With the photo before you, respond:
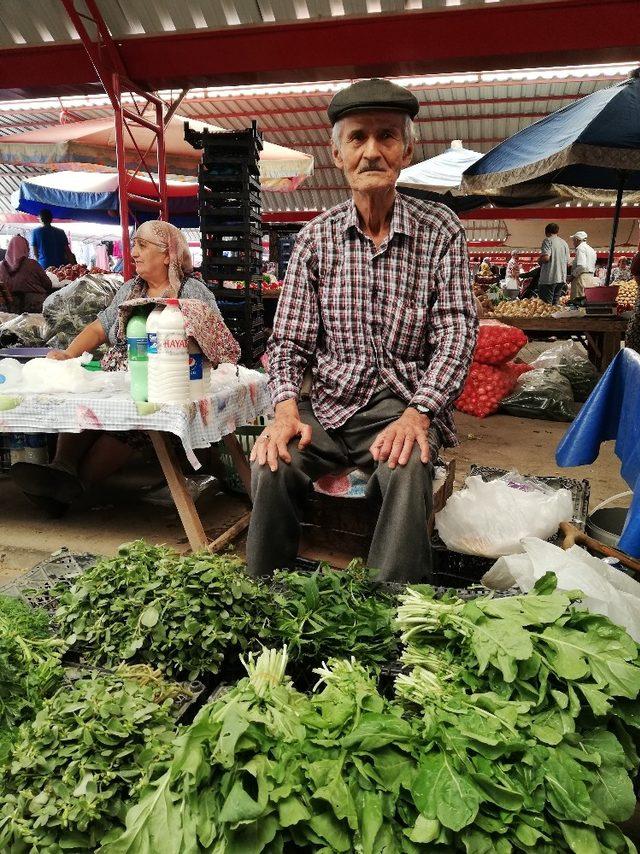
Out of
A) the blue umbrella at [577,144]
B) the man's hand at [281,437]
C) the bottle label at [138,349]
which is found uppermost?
the blue umbrella at [577,144]

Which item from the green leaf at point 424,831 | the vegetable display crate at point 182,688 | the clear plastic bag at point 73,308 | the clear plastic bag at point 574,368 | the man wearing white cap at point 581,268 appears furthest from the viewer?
the man wearing white cap at point 581,268

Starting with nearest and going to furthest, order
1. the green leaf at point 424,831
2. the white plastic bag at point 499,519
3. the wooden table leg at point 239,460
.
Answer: the green leaf at point 424,831, the white plastic bag at point 499,519, the wooden table leg at point 239,460

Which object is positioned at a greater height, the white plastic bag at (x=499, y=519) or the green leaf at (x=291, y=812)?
the green leaf at (x=291, y=812)

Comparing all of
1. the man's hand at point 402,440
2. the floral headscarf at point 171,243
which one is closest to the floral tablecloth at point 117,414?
the floral headscarf at point 171,243

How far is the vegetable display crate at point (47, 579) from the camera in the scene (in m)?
1.69

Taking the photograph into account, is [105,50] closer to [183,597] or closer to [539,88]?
[183,597]

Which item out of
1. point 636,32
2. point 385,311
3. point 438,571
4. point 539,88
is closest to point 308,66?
point 636,32

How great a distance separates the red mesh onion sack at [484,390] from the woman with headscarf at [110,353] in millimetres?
4069

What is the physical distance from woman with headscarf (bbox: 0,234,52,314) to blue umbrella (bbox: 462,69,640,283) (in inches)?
225

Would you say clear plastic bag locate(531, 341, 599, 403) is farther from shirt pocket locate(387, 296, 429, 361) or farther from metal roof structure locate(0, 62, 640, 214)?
shirt pocket locate(387, 296, 429, 361)

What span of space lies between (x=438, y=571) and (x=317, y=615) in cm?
113

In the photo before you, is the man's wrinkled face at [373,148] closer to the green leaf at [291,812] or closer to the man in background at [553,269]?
the green leaf at [291,812]

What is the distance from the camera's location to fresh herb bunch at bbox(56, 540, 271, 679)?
1.38 m

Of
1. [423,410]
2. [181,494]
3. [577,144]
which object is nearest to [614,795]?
[423,410]
